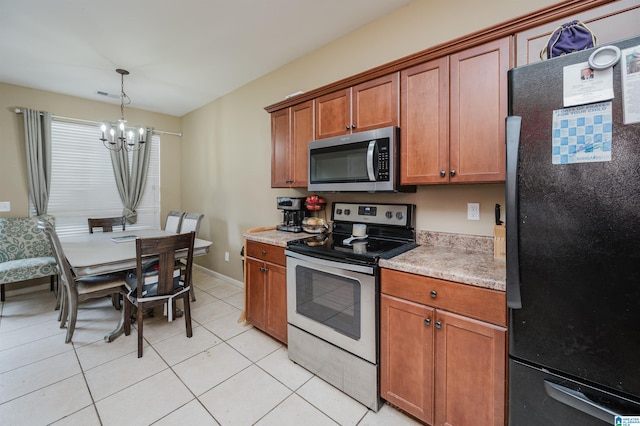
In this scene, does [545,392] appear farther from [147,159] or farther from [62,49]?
[147,159]

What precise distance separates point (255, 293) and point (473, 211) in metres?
1.92

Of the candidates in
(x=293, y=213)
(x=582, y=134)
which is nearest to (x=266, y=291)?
(x=293, y=213)

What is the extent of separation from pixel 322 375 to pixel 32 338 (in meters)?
2.65

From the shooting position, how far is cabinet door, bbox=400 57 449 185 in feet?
5.37

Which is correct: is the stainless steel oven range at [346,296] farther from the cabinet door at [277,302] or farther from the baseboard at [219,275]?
the baseboard at [219,275]

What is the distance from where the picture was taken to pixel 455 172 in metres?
1.61

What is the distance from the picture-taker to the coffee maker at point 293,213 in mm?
2643

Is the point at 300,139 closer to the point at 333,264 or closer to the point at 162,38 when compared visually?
the point at 333,264

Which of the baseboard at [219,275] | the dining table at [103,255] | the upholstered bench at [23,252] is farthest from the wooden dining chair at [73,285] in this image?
the baseboard at [219,275]

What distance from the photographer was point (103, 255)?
93.3 inches

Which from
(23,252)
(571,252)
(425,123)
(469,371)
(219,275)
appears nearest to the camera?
(571,252)

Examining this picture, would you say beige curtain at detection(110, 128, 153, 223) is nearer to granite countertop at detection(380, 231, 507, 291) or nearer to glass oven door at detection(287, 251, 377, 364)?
glass oven door at detection(287, 251, 377, 364)

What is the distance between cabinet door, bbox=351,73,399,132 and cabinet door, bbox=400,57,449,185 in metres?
0.06

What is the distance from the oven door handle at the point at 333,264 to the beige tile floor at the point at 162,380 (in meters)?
0.86
